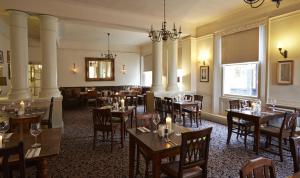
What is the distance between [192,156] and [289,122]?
8.92 feet

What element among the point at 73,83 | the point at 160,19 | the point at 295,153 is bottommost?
the point at 295,153

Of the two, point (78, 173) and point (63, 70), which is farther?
point (63, 70)

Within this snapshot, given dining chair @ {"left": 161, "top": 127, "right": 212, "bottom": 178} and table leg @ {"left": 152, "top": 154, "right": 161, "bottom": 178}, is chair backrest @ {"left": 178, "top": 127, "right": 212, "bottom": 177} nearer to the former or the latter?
dining chair @ {"left": 161, "top": 127, "right": 212, "bottom": 178}

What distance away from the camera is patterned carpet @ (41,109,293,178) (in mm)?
3213

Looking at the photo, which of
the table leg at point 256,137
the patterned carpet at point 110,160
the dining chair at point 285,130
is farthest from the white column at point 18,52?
the dining chair at point 285,130

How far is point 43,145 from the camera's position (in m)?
2.20

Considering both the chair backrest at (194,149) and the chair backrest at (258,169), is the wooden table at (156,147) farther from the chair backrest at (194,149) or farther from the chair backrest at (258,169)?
the chair backrest at (258,169)

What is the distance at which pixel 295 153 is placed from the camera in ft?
5.94

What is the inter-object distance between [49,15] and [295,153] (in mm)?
5944

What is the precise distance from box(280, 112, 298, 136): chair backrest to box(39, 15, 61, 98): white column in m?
5.52

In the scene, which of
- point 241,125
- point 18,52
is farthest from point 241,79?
point 18,52

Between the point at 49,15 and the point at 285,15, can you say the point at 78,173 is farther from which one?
the point at 285,15

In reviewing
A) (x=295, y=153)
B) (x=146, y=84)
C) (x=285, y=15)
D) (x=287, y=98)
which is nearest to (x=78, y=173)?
(x=295, y=153)

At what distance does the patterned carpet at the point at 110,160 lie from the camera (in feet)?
10.5
